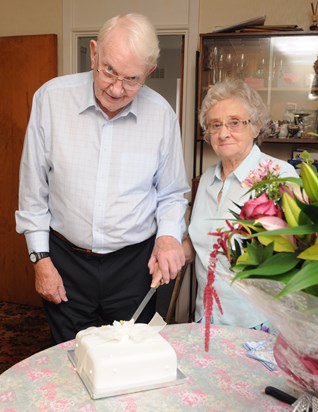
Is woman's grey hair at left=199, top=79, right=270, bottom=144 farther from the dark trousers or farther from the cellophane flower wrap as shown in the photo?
the cellophane flower wrap

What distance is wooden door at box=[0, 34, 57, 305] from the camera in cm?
368

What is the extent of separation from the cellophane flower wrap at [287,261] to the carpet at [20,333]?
7.55ft

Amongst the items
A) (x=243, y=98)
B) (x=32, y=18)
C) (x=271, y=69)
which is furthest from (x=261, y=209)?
(x=32, y=18)

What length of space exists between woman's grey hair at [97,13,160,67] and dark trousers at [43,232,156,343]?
A: 67 cm

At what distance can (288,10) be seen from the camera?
10.8 ft

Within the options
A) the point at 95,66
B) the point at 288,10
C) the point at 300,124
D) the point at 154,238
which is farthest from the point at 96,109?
the point at 288,10

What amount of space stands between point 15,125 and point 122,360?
309 cm

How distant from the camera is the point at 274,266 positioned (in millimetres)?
792

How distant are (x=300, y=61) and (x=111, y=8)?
1433 millimetres

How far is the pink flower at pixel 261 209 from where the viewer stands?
2.75 ft

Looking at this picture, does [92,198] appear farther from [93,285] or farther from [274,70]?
[274,70]

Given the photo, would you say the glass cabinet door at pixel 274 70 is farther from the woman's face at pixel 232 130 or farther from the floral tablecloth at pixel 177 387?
the floral tablecloth at pixel 177 387

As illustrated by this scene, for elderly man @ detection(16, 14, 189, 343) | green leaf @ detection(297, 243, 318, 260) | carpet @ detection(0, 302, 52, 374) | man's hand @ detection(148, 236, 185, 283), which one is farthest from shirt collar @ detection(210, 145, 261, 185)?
carpet @ detection(0, 302, 52, 374)

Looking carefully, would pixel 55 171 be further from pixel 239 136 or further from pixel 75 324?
pixel 239 136
